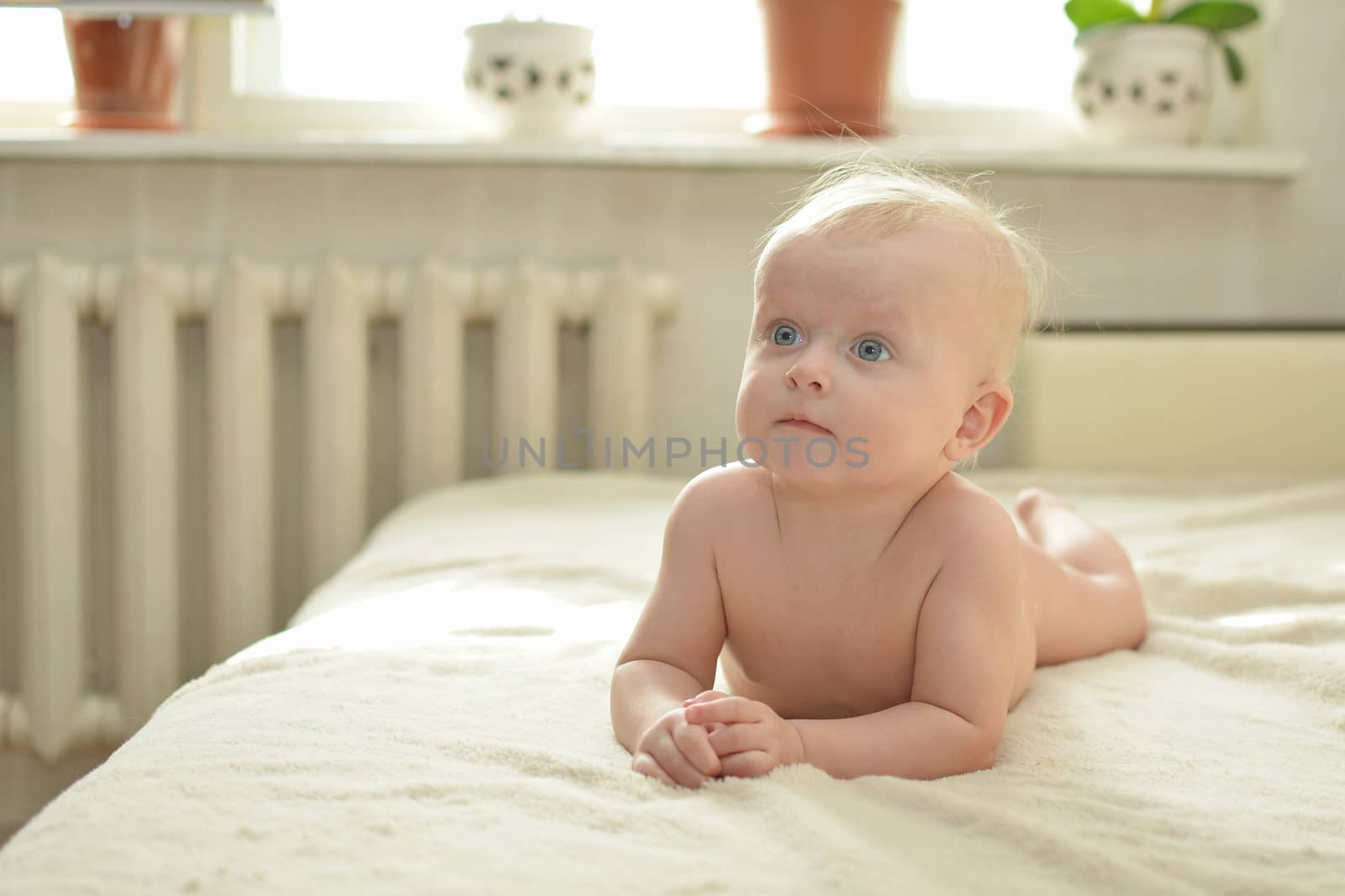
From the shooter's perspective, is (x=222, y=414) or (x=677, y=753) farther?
(x=222, y=414)

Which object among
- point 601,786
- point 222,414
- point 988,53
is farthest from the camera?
point 988,53

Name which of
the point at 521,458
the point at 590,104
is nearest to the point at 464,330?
the point at 521,458

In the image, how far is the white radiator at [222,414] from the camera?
153cm

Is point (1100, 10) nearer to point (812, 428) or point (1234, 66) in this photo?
point (1234, 66)

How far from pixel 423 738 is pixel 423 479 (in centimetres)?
99

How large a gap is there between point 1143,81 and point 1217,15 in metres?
0.15

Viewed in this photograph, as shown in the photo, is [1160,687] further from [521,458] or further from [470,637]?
[521,458]

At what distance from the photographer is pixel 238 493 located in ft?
5.11

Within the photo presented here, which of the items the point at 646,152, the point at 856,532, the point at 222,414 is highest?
the point at 646,152

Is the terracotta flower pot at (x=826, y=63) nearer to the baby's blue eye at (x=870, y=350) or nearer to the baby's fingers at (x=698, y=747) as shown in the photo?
the baby's blue eye at (x=870, y=350)

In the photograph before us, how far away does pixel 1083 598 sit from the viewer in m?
0.87

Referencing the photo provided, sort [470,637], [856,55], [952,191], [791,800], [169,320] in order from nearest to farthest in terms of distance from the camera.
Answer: [791,800], [952,191], [470,637], [169,320], [856,55]

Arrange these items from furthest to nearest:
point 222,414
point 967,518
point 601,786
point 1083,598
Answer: point 222,414 → point 1083,598 → point 967,518 → point 601,786

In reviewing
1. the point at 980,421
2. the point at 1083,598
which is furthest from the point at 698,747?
the point at 1083,598
